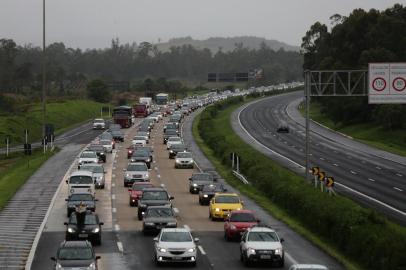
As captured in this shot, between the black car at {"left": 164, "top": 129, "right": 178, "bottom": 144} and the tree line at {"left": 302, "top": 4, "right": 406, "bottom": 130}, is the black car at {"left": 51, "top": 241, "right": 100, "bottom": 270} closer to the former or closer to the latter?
the black car at {"left": 164, "top": 129, "right": 178, "bottom": 144}

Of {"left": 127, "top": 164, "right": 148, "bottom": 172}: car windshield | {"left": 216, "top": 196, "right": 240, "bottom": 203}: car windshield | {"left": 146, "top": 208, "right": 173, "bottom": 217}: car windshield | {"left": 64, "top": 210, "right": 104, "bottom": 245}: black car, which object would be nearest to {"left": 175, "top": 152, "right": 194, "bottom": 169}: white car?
{"left": 127, "top": 164, "right": 148, "bottom": 172}: car windshield

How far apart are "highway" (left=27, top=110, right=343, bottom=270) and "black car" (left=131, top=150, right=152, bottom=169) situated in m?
8.43

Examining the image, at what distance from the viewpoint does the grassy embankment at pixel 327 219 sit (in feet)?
95.4

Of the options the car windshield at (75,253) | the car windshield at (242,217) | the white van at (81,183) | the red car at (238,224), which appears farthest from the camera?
the white van at (81,183)

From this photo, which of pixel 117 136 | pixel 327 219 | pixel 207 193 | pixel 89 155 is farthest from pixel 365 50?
pixel 327 219

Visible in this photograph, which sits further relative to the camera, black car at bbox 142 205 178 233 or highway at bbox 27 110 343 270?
black car at bbox 142 205 178 233

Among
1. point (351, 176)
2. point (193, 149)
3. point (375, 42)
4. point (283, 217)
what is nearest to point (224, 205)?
point (283, 217)

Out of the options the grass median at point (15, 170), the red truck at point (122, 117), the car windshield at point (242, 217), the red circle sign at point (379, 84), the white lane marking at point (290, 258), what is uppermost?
the red circle sign at point (379, 84)

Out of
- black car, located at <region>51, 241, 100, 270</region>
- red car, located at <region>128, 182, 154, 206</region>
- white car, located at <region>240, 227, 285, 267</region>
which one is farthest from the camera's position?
red car, located at <region>128, 182, 154, 206</region>

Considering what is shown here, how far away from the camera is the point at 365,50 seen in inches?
4774

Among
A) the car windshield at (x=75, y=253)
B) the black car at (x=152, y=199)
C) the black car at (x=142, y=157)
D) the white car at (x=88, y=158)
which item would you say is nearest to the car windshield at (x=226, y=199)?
the black car at (x=152, y=199)

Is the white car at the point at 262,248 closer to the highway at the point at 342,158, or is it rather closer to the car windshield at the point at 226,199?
the car windshield at the point at 226,199

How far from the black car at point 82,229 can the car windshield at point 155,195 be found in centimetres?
940

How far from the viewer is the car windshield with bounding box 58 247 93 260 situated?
26.9 meters
